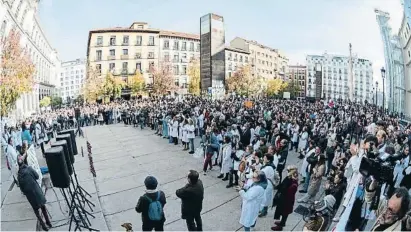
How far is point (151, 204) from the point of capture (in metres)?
5.68

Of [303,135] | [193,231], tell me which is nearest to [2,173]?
[193,231]

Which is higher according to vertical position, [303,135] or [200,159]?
[303,135]

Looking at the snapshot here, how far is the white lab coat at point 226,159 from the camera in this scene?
10859 mm

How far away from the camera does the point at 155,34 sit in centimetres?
6844

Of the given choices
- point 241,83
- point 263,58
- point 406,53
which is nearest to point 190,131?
point 406,53

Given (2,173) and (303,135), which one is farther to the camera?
(303,135)

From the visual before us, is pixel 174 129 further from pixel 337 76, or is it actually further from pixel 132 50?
pixel 337 76

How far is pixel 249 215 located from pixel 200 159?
7782 millimetres

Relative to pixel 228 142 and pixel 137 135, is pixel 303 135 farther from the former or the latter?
pixel 137 135

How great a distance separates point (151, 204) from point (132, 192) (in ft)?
16.2

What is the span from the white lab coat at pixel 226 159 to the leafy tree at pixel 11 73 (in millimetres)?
18827

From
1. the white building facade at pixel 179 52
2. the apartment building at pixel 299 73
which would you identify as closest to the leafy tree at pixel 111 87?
the white building facade at pixel 179 52

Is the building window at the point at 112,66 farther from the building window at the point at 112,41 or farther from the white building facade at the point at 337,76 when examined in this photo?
the white building facade at the point at 337,76

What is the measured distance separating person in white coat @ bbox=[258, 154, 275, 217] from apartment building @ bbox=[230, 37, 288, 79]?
255ft
